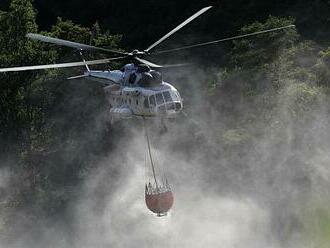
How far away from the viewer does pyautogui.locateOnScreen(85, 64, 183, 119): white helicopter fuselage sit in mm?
27797

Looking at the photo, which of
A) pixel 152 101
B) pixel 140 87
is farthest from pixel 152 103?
pixel 140 87

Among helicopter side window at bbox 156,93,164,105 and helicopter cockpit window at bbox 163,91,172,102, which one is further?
helicopter cockpit window at bbox 163,91,172,102

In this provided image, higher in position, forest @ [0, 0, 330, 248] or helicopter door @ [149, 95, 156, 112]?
helicopter door @ [149, 95, 156, 112]

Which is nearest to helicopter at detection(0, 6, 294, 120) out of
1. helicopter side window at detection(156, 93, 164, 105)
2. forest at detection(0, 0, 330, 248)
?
helicopter side window at detection(156, 93, 164, 105)

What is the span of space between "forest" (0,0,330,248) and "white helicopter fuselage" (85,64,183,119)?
43.4ft

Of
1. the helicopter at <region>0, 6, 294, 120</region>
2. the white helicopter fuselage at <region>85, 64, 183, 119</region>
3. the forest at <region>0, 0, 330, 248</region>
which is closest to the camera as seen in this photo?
the helicopter at <region>0, 6, 294, 120</region>

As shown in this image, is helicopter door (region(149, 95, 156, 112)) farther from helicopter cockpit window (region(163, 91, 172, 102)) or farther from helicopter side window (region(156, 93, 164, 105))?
helicopter cockpit window (region(163, 91, 172, 102))

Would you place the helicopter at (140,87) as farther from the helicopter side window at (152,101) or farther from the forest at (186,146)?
Answer: the forest at (186,146)

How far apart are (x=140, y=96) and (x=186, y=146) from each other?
22.4m

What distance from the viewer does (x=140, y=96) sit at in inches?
1109

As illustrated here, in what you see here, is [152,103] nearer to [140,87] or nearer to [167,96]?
[167,96]

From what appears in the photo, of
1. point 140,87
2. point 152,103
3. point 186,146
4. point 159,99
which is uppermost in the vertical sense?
point 140,87

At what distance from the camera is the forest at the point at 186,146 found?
41594mm

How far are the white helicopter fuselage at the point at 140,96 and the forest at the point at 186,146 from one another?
13237 millimetres
